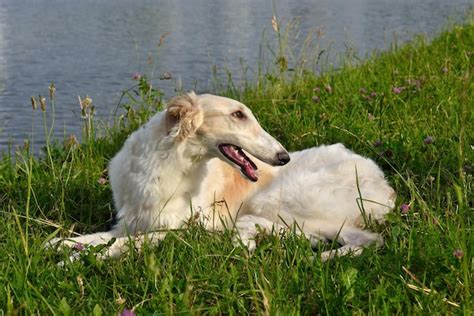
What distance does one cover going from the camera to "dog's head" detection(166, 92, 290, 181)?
13.5 ft

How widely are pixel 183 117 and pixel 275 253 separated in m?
1.21

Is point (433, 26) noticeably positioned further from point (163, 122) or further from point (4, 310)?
point (4, 310)

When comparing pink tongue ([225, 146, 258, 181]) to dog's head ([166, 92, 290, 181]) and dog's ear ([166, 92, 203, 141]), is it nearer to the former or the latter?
dog's head ([166, 92, 290, 181])

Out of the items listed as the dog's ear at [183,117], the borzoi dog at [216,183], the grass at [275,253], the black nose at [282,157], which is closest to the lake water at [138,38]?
the grass at [275,253]

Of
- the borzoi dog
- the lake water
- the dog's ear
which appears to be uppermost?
the dog's ear

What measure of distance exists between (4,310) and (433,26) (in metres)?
14.9

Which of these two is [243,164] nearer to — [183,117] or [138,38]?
[183,117]

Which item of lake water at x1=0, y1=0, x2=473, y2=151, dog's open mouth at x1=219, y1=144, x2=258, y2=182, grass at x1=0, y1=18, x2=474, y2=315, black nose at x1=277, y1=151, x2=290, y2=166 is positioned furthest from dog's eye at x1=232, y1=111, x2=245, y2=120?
lake water at x1=0, y1=0, x2=473, y2=151

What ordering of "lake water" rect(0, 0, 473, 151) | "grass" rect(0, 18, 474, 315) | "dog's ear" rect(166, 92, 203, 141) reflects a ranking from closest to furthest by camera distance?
"grass" rect(0, 18, 474, 315) < "dog's ear" rect(166, 92, 203, 141) < "lake water" rect(0, 0, 473, 151)

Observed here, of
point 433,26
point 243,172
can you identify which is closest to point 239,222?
point 243,172

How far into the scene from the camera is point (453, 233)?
10.3 ft

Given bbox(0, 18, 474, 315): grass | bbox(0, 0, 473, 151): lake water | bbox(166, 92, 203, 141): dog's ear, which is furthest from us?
bbox(0, 0, 473, 151): lake water

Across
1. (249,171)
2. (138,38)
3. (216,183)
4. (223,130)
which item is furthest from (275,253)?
(138,38)

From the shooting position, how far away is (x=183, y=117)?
4.09m
